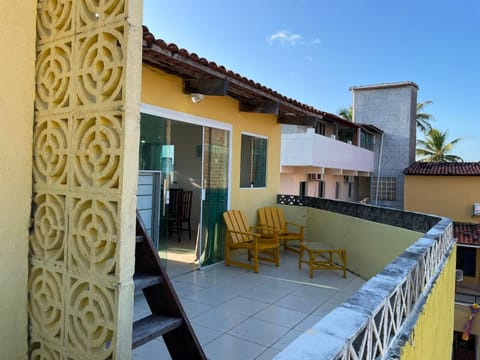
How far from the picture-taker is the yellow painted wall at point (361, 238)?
5242 millimetres

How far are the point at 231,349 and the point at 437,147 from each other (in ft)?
92.2

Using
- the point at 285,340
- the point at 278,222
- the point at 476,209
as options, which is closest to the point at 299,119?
the point at 278,222

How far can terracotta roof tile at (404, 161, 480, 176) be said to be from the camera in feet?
51.4

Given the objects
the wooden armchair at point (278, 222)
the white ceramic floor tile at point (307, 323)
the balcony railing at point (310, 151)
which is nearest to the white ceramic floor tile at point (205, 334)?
the white ceramic floor tile at point (307, 323)

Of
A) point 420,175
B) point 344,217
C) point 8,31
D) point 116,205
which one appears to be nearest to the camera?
point 116,205

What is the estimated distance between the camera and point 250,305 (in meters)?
4.40

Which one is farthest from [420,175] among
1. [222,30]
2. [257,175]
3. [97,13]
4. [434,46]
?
[97,13]

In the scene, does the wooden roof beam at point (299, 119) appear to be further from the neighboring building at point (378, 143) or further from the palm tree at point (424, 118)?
the palm tree at point (424, 118)

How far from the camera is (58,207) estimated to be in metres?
1.95

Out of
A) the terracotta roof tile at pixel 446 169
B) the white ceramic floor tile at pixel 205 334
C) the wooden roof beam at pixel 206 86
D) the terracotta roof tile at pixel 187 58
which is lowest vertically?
the white ceramic floor tile at pixel 205 334

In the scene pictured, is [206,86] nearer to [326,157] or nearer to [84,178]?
[84,178]

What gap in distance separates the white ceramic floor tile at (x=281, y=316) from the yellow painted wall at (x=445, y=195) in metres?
14.6

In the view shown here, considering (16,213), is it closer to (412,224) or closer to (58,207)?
(58,207)

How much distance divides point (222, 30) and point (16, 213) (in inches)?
499
